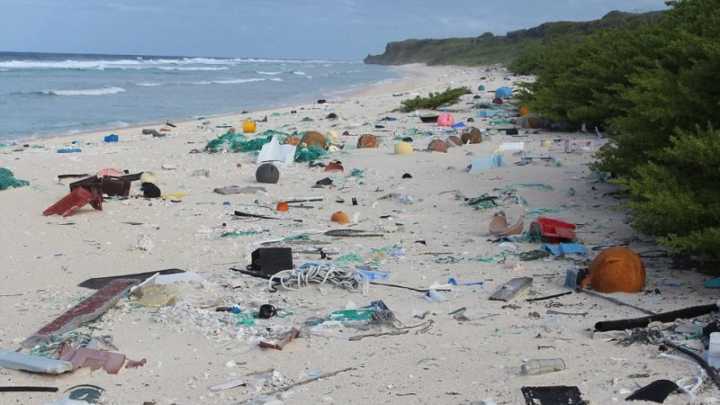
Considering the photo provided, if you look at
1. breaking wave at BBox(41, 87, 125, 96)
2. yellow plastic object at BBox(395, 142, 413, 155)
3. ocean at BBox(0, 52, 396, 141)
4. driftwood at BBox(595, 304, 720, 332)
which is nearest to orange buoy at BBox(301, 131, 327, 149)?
yellow plastic object at BBox(395, 142, 413, 155)

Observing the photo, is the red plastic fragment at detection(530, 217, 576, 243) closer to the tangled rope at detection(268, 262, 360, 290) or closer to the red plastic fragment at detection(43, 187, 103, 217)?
the tangled rope at detection(268, 262, 360, 290)

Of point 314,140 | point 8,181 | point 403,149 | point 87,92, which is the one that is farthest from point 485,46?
point 8,181

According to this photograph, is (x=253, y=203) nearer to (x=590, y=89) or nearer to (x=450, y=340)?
(x=450, y=340)

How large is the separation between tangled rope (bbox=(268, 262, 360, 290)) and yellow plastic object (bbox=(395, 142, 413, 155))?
5787 millimetres

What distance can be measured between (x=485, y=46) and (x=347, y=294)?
64.7m

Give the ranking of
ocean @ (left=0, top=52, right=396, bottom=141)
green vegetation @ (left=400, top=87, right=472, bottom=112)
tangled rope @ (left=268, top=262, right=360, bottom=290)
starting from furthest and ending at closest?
1. ocean @ (left=0, top=52, right=396, bottom=141)
2. green vegetation @ (left=400, top=87, right=472, bottom=112)
3. tangled rope @ (left=268, top=262, right=360, bottom=290)

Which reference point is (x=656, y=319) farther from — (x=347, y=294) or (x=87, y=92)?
(x=87, y=92)

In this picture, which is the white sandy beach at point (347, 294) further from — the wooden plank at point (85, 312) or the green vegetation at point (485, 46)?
the green vegetation at point (485, 46)

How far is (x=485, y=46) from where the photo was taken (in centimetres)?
6712

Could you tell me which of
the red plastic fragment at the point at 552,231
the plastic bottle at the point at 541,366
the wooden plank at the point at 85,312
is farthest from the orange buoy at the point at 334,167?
the plastic bottle at the point at 541,366

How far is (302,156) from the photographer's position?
1048cm

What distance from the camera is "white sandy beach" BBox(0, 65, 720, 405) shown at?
3.41m

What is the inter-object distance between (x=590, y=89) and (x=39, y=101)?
16.8m

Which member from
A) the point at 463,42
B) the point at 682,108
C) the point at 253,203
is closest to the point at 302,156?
the point at 253,203
